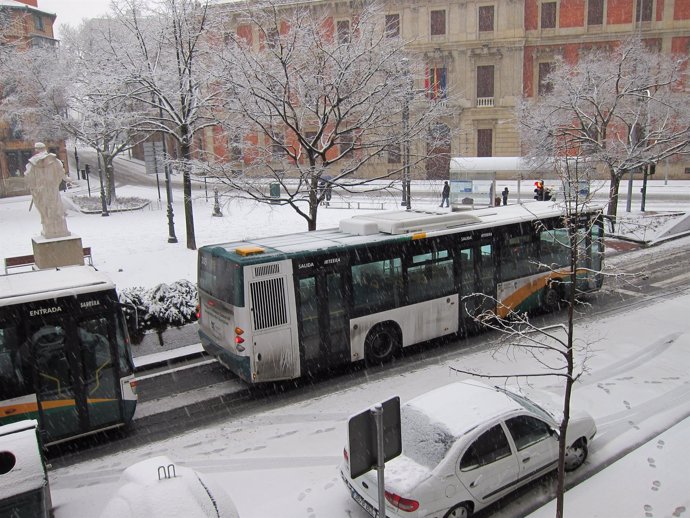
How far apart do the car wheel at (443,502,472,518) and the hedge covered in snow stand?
360 inches

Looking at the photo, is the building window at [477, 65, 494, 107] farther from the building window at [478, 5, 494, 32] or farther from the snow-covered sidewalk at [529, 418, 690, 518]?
the snow-covered sidewalk at [529, 418, 690, 518]

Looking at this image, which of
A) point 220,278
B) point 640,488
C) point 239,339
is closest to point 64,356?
point 239,339

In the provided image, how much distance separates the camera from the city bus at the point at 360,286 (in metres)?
10.5

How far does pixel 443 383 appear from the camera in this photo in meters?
11.0

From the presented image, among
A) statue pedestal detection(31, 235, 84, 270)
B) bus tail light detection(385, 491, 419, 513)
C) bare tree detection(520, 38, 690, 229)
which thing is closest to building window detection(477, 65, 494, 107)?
bare tree detection(520, 38, 690, 229)

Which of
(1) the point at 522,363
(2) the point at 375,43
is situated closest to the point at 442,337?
(1) the point at 522,363

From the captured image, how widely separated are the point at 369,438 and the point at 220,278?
6752mm

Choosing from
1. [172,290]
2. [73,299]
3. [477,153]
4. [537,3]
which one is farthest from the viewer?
[477,153]

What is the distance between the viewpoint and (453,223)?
12984 mm

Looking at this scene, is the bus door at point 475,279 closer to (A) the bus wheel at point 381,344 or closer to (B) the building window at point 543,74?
(A) the bus wheel at point 381,344

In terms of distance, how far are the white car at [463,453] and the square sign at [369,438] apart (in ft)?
6.10

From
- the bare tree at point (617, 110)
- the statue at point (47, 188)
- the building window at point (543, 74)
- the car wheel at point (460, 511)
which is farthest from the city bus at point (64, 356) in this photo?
the building window at point (543, 74)

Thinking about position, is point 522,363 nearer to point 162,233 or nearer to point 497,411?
point 497,411

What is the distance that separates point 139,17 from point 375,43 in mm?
8753
